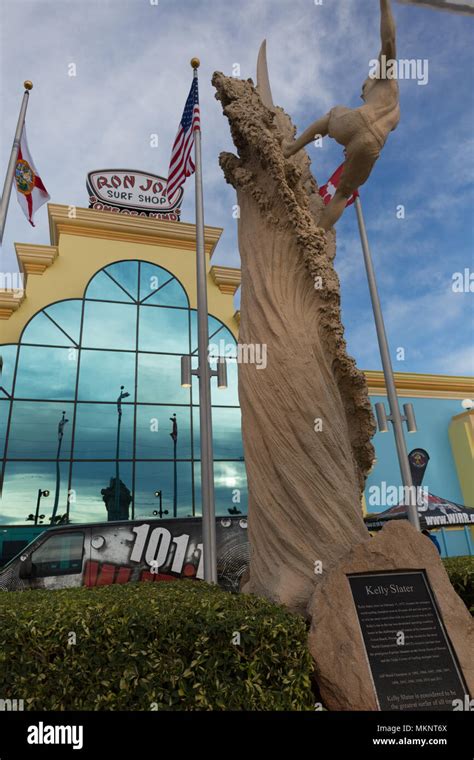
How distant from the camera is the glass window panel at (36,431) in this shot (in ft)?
47.4

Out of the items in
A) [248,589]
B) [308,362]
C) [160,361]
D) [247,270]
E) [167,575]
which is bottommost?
[248,589]

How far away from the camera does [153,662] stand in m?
2.91

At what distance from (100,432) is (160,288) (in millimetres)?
5760

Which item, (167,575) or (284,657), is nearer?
(284,657)

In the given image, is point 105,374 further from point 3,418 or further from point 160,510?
point 160,510

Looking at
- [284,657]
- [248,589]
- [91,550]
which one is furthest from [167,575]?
[284,657]

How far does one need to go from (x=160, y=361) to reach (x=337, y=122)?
40.7ft

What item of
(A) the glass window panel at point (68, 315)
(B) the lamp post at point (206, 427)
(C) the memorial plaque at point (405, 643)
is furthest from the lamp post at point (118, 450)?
(C) the memorial plaque at point (405, 643)

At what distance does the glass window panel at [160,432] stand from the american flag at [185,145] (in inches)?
301

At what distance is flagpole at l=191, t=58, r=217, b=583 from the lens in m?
7.23

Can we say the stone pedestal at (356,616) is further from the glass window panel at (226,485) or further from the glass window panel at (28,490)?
the glass window panel at (28,490)

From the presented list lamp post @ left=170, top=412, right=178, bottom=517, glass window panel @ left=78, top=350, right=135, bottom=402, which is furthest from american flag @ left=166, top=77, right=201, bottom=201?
lamp post @ left=170, top=412, right=178, bottom=517
